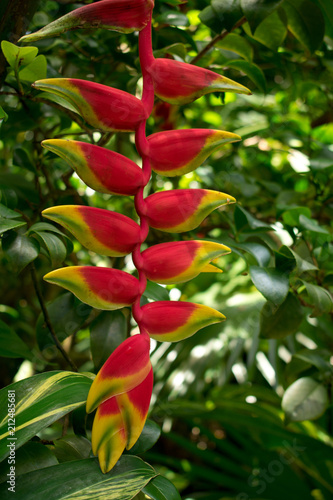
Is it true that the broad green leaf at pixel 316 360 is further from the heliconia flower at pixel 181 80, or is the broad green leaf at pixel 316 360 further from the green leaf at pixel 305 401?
the heliconia flower at pixel 181 80

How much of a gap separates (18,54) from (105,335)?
29 centimetres

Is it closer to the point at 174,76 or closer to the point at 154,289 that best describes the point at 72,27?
the point at 174,76

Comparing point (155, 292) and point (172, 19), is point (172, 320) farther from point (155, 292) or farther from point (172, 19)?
point (172, 19)

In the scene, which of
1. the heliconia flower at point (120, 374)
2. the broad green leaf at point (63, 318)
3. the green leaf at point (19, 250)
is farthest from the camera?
the broad green leaf at point (63, 318)

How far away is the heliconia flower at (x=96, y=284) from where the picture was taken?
30 centimetres

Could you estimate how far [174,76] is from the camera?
1.10 ft

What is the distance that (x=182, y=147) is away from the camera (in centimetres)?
33

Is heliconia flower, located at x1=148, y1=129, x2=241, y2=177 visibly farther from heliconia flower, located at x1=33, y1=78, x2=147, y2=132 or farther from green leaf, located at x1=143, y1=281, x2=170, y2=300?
green leaf, located at x1=143, y1=281, x2=170, y2=300

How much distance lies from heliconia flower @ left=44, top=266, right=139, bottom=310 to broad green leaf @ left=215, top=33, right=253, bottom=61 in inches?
15.7

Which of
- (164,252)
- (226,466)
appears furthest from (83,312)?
(226,466)

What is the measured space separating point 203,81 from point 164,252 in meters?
0.13

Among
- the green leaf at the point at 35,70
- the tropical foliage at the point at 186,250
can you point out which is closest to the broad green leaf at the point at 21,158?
the tropical foliage at the point at 186,250

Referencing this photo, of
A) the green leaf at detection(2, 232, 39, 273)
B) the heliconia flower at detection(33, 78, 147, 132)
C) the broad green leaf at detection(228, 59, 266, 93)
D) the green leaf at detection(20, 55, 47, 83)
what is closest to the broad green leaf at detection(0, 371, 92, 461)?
the green leaf at detection(2, 232, 39, 273)

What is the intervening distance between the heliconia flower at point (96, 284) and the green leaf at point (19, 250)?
12cm
